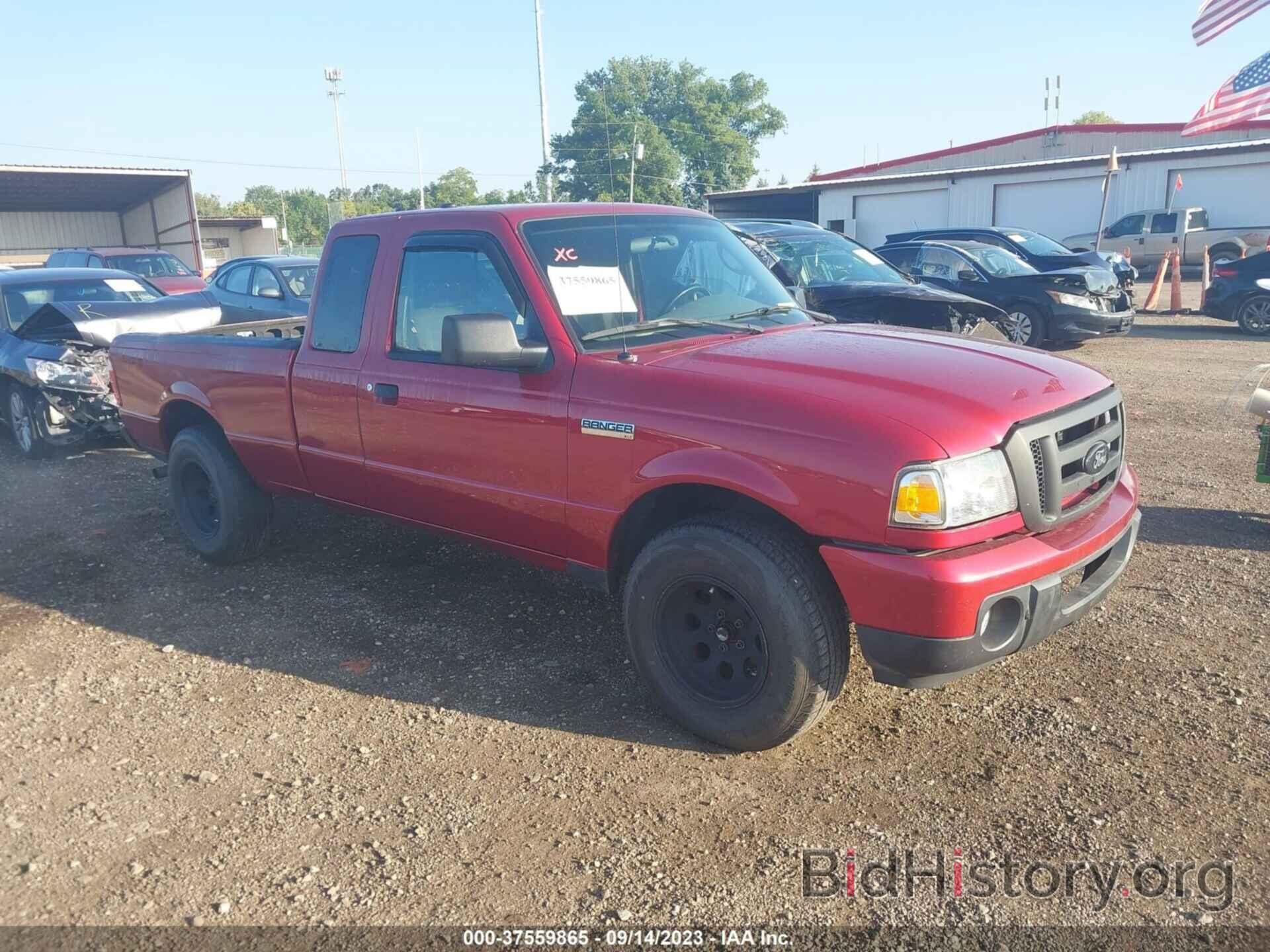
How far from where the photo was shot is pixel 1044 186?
30.9 m

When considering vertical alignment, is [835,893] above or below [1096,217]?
below

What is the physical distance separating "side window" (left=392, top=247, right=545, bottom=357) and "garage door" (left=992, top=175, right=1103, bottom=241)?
95.7ft

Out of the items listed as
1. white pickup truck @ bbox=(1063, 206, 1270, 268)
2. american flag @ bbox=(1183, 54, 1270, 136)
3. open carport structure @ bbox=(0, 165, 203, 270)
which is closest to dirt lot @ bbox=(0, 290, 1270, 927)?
american flag @ bbox=(1183, 54, 1270, 136)

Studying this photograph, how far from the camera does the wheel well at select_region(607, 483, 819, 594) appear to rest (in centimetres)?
342

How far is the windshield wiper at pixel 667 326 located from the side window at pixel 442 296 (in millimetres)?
278

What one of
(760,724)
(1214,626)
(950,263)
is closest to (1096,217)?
(950,263)

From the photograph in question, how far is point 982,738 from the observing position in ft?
11.6

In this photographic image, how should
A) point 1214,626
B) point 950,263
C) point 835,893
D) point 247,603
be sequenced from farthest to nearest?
point 950,263 → point 247,603 → point 1214,626 → point 835,893

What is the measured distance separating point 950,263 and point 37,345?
11.4 metres

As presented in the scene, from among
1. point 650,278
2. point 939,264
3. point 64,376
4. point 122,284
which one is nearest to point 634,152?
point 650,278

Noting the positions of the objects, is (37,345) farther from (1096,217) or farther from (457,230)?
(1096,217)

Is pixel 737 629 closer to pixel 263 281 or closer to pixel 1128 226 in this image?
pixel 263 281

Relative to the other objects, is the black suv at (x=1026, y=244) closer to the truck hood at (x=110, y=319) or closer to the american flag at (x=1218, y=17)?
the american flag at (x=1218, y=17)

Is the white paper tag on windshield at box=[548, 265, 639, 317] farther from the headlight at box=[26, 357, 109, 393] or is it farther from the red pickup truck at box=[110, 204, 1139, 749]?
the headlight at box=[26, 357, 109, 393]
